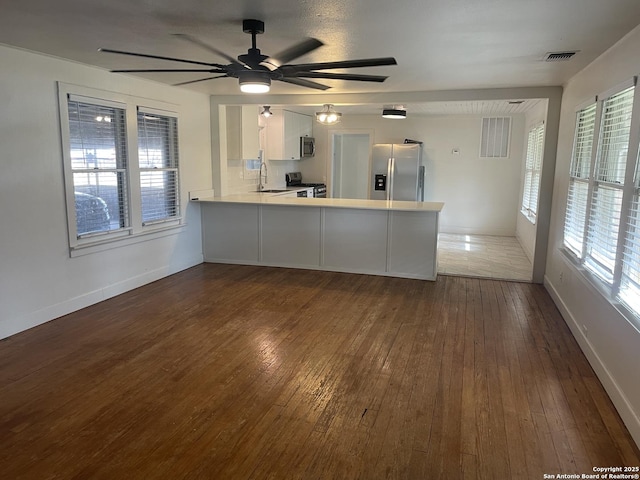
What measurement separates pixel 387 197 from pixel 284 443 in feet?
21.7

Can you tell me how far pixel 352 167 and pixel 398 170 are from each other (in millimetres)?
1903

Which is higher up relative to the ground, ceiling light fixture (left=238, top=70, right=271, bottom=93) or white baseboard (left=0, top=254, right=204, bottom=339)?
ceiling light fixture (left=238, top=70, right=271, bottom=93)

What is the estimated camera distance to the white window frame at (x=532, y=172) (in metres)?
6.55

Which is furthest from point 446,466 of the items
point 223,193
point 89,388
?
point 223,193

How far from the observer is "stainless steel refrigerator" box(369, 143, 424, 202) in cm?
825

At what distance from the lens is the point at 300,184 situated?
9.10 metres

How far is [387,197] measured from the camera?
846 centimetres

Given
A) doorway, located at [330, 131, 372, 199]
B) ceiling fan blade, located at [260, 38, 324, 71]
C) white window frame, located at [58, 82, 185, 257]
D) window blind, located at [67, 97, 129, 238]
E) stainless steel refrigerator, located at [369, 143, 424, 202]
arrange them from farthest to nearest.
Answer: doorway, located at [330, 131, 372, 199] → stainless steel refrigerator, located at [369, 143, 424, 202] → window blind, located at [67, 97, 129, 238] → white window frame, located at [58, 82, 185, 257] → ceiling fan blade, located at [260, 38, 324, 71]

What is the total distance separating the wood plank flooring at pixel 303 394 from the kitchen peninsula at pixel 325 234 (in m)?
1.09

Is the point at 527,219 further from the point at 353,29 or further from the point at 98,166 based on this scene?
the point at 98,166

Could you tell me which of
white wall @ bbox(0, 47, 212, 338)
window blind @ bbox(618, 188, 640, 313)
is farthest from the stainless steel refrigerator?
window blind @ bbox(618, 188, 640, 313)

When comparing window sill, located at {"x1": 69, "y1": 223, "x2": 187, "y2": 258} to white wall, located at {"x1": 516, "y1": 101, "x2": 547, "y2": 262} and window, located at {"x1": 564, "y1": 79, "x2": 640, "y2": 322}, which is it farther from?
white wall, located at {"x1": 516, "y1": 101, "x2": 547, "y2": 262}

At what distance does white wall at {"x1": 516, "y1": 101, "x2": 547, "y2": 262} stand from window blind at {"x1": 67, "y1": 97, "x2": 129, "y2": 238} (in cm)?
504

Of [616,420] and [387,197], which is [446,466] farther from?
[387,197]
